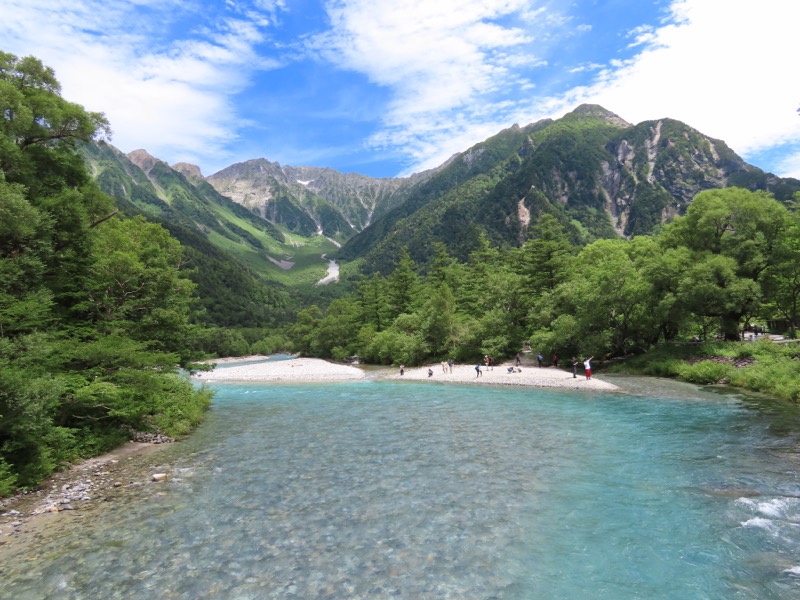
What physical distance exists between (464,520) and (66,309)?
778 inches

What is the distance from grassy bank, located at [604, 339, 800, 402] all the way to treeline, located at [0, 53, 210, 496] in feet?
112

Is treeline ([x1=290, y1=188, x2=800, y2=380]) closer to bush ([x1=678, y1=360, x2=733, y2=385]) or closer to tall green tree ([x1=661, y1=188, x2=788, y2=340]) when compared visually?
tall green tree ([x1=661, y1=188, x2=788, y2=340])

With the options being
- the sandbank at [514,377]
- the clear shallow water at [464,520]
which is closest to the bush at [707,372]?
the sandbank at [514,377]

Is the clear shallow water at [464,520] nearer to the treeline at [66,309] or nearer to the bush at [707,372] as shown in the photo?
the treeline at [66,309]

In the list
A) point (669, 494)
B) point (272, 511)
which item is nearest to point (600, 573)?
point (669, 494)

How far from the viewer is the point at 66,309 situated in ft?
64.0

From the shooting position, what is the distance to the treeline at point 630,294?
112 feet

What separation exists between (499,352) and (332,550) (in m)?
46.4

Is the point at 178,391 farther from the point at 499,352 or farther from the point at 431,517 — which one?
the point at 499,352

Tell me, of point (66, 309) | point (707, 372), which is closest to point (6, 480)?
point (66, 309)

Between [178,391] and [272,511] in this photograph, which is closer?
[272,511]

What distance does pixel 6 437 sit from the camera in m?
13.0

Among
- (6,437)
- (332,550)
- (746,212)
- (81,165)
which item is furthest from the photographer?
(746,212)

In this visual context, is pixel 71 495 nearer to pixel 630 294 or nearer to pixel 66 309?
pixel 66 309
